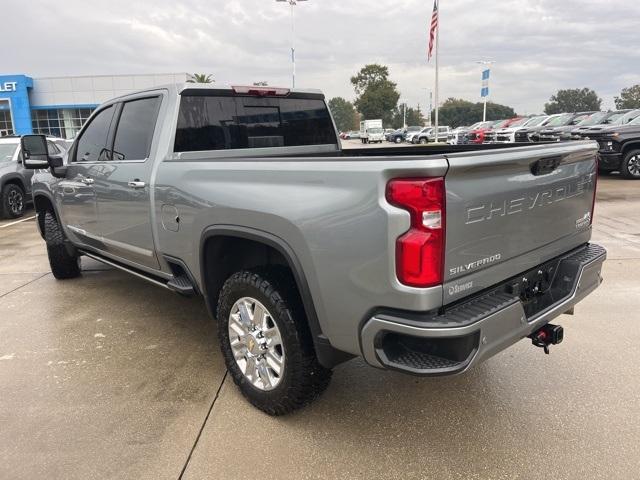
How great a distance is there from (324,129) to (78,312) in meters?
2.82

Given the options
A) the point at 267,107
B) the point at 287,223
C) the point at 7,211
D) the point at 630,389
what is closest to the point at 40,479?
the point at 287,223

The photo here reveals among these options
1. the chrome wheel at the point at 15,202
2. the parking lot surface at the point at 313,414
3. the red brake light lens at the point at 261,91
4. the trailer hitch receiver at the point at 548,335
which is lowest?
the parking lot surface at the point at 313,414

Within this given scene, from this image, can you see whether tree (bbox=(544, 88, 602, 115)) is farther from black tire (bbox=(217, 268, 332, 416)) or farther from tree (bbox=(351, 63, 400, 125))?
black tire (bbox=(217, 268, 332, 416))

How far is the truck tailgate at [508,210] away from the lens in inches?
83.7

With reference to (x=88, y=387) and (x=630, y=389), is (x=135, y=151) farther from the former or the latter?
(x=630, y=389)

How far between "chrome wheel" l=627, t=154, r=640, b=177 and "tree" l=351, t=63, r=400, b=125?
64.4 m

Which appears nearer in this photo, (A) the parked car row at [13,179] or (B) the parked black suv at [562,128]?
(A) the parked car row at [13,179]

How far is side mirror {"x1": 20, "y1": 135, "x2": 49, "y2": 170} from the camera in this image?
4805mm

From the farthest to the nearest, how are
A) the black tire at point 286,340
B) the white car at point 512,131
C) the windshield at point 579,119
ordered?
the white car at point 512,131, the windshield at point 579,119, the black tire at point 286,340

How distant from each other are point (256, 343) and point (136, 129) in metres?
2.02

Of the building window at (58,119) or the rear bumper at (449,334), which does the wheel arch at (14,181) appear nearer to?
the rear bumper at (449,334)

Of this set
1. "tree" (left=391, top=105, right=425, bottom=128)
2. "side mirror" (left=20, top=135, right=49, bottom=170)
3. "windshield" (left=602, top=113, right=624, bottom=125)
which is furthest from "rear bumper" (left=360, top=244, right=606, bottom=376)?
"tree" (left=391, top=105, right=425, bottom=128)

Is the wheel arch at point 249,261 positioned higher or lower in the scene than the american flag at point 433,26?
lower

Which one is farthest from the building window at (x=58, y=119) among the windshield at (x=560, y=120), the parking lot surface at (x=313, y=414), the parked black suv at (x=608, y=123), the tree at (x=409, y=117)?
the tree at (x=409, y=117)
